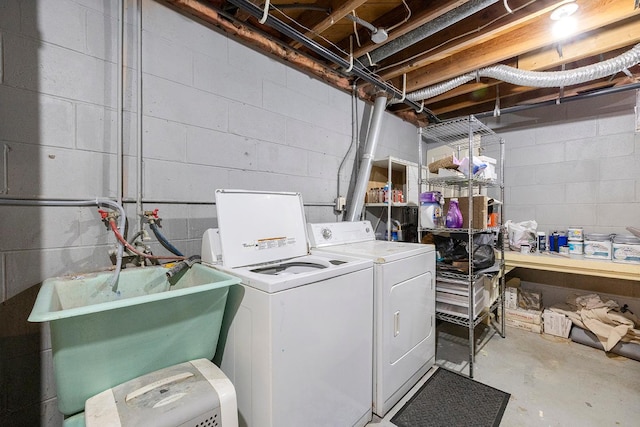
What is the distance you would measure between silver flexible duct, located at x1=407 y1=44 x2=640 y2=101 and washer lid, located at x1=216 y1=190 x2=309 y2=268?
185cm

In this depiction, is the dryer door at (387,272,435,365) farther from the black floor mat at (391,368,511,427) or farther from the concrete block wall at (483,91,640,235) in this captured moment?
the concrete block wall at (483,91,640,235)

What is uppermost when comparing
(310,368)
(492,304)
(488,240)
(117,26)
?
(117,26)

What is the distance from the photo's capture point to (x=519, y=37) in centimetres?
190

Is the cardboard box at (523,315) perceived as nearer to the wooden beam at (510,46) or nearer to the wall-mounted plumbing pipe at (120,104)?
the wooden beam at (510,46)

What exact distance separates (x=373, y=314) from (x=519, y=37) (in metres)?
2.16

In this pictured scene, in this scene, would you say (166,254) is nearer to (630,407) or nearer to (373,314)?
(373,314)

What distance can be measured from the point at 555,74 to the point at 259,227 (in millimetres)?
2573

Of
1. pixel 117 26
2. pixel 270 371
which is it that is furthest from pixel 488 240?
pixel 117 26

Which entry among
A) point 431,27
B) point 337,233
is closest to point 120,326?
point 337,233

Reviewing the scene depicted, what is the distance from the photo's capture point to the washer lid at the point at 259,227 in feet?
4.48

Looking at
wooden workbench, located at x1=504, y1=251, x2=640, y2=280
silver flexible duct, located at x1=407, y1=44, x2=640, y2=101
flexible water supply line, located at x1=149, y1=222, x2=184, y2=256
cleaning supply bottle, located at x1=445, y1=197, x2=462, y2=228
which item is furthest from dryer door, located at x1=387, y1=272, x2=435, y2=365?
silver flexible duct, located at x1=407, y1=44, x2=640, y2=101

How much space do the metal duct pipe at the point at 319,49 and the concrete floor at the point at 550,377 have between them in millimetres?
2259

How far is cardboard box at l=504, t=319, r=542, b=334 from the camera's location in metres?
2.51

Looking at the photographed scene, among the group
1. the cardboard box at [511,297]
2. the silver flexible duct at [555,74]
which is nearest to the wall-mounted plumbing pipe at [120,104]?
the silver flexible duct at [555,74]
